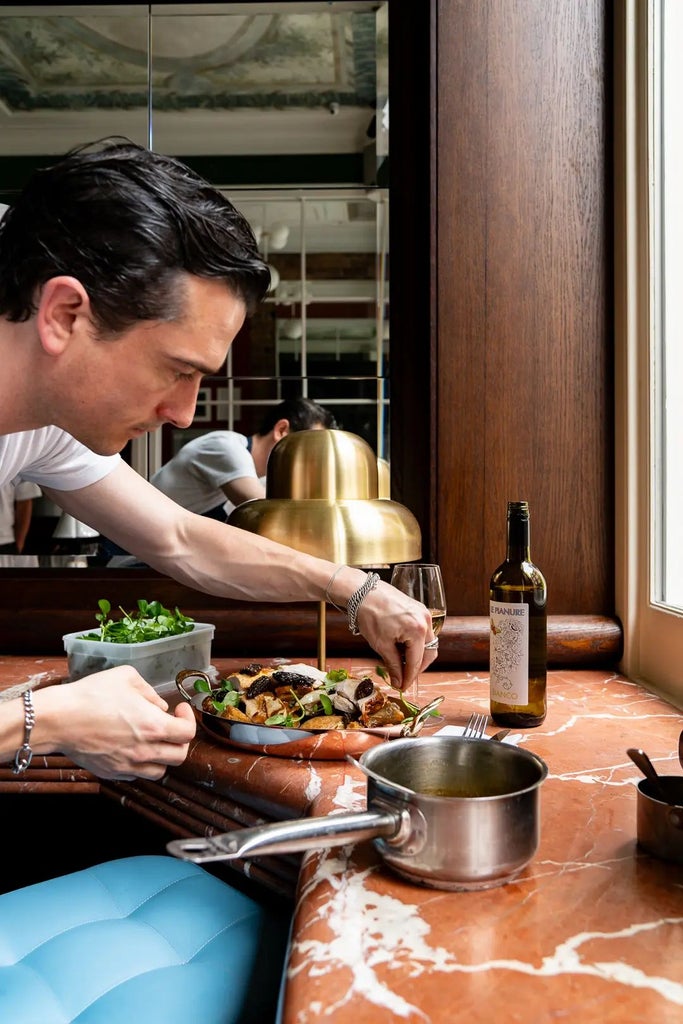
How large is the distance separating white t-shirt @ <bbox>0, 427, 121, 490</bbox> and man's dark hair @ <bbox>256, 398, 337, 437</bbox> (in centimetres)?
45

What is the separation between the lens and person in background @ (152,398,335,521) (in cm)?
195

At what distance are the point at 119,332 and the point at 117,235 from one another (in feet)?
0.41

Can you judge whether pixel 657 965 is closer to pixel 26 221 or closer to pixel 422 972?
pixel 422 972

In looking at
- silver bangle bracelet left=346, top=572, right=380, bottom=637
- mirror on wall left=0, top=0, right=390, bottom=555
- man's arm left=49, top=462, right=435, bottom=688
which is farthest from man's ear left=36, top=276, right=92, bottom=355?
mirror on wall left=0, top=0, right=390, bottom=555

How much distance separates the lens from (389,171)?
195cm

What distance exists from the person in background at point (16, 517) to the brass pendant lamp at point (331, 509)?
2.34 ft

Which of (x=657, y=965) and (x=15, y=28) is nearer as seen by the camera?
(x=657, y=965)

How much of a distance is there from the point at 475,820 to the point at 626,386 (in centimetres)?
118

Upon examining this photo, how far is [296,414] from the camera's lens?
6.40 feet

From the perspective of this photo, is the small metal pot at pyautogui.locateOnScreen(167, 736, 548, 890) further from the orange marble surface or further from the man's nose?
the man's nose

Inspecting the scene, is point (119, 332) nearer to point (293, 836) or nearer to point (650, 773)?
point (293, 836)

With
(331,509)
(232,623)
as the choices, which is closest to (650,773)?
(331,509)

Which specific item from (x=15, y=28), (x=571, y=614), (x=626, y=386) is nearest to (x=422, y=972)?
(x=571, y=614)

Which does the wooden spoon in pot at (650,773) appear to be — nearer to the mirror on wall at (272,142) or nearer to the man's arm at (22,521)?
the mirror on wall at (272,142)
